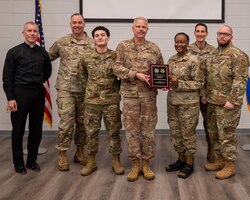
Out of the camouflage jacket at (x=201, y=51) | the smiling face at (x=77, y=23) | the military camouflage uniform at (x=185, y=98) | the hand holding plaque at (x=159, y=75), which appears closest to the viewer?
the hand holding plaque at (x=159, y=75)

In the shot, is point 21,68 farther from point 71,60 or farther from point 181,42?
point 181,42

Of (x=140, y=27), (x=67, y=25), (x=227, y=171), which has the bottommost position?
(x=227, y=171)

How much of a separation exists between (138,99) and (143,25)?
68cm

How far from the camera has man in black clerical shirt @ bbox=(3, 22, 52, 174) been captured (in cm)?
308

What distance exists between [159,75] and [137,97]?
30 cm

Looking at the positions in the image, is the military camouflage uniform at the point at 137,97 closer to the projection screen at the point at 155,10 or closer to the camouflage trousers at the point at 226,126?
the camouflage trousers at the point at 226,126

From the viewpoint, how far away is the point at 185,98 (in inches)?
120

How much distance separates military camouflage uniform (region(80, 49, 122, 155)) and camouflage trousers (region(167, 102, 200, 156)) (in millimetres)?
540

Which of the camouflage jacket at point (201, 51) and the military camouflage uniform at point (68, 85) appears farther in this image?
the camouflage jacket at point (201, 51)

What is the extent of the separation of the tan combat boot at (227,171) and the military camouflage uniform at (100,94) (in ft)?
3.38

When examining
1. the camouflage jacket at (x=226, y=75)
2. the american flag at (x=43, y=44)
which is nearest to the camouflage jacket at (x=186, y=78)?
the camouflage jacket at (x=226, y=75)

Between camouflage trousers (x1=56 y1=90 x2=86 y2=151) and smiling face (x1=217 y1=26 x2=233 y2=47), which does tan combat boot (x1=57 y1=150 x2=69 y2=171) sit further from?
smiling face (x1=217 y1=26 x2=233 y2=47)

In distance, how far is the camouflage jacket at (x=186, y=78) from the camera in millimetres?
2971

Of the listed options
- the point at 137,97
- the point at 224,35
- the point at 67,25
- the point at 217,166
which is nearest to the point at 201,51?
the point at 224,35
